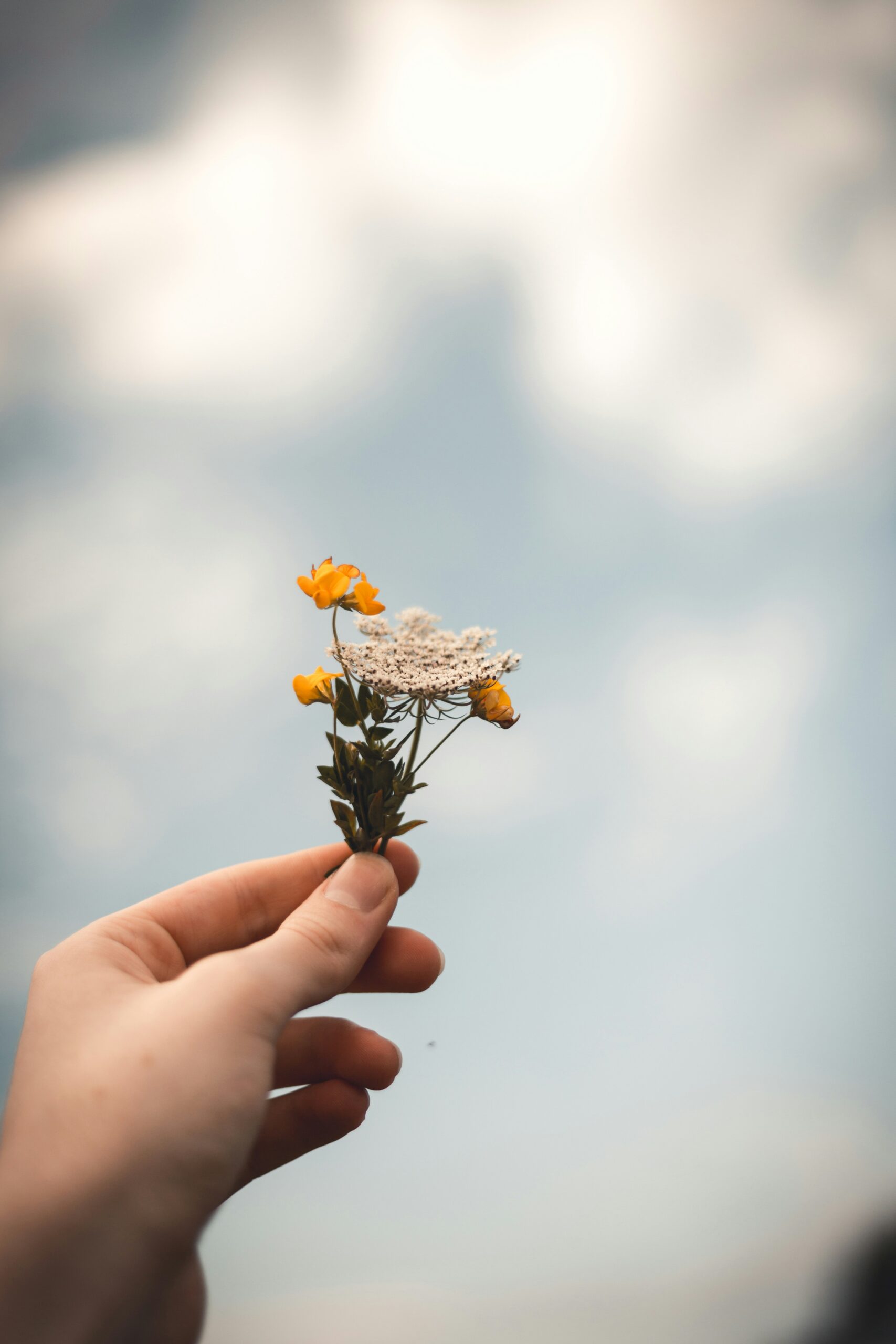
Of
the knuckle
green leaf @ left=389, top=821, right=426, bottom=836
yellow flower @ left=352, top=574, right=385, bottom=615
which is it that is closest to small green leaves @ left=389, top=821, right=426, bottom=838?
green leaf @ left=389, top=821, right=426, bottom=836

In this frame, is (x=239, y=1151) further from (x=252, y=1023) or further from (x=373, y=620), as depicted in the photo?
(x=373, y=620)

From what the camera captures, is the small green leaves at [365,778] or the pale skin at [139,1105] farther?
the small green leaves at [365,778]

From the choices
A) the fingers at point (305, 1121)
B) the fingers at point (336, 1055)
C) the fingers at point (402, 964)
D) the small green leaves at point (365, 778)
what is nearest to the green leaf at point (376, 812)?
the small green leaves at point (365, 778)

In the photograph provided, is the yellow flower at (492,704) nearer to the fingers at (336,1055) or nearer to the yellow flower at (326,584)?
the yellow flower at (326,584)

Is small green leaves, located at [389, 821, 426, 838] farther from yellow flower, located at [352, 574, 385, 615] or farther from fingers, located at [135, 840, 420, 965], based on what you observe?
yellow flower, located at [352, 574, 385, 615]

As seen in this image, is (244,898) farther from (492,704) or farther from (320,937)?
(492,704)

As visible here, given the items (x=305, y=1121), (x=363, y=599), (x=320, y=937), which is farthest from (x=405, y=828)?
(x=305, y=1121)

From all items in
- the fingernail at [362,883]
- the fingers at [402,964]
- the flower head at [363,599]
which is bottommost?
the fingers at [402,964]
